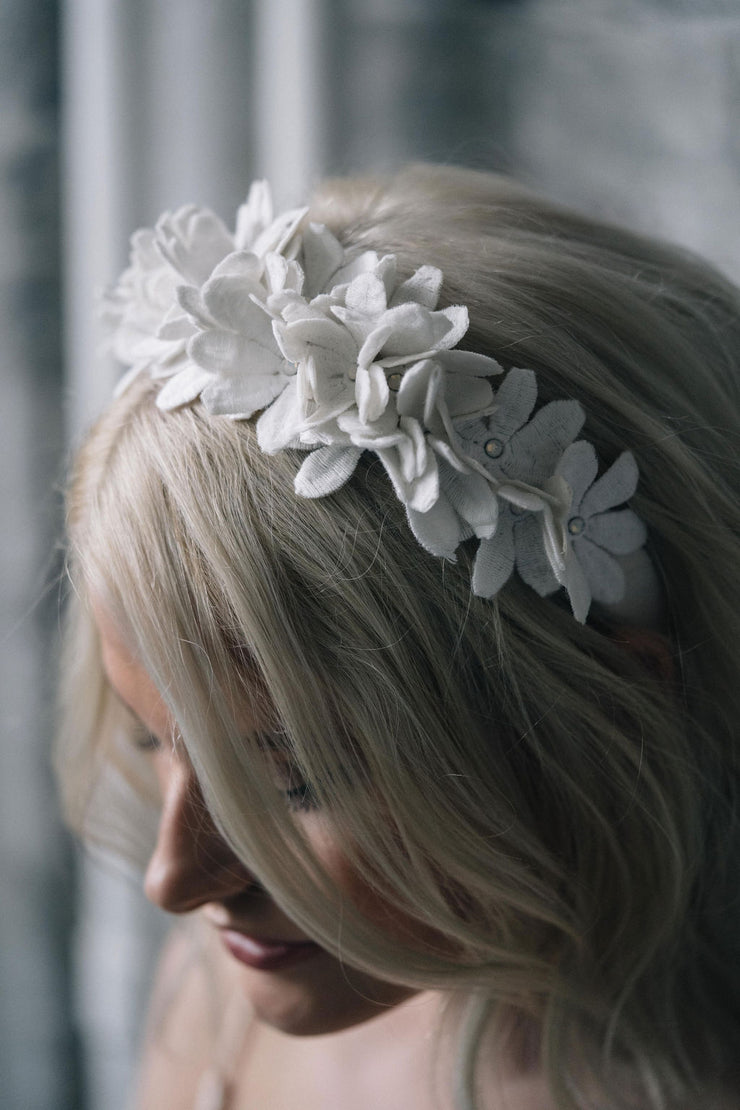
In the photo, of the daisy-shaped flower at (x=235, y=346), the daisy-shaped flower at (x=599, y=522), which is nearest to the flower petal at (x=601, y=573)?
the daisy-shaped flower at (x=599, y=522)

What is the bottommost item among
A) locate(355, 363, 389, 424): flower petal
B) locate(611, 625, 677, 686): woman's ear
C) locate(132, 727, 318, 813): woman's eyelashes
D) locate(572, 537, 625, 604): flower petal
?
locate(132, 727, 318, 813): woman's eyelashes

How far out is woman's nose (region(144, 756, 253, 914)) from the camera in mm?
603

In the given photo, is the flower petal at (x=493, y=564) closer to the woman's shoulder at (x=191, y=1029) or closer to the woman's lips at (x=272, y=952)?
the woman's lips at (x=272, y=952)

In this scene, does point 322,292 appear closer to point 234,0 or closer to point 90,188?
point 90,188

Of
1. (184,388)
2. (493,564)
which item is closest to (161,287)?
(184,388)

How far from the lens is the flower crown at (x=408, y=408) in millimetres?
488

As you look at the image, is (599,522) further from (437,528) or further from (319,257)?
(319,257)

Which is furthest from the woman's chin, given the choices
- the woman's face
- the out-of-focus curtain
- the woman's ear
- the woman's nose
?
the out-of-focus curtain

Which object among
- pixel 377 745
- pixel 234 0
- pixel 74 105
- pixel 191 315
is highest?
pixel 234 0

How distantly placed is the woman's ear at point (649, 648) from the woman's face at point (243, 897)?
241mm

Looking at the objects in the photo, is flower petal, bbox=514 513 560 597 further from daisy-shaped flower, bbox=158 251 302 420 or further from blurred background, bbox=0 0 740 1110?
blurred background, bbox=0 0 740 1110

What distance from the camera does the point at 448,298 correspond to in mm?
553

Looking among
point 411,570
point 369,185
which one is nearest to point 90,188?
point 369,185

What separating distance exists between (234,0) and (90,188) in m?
0.30
